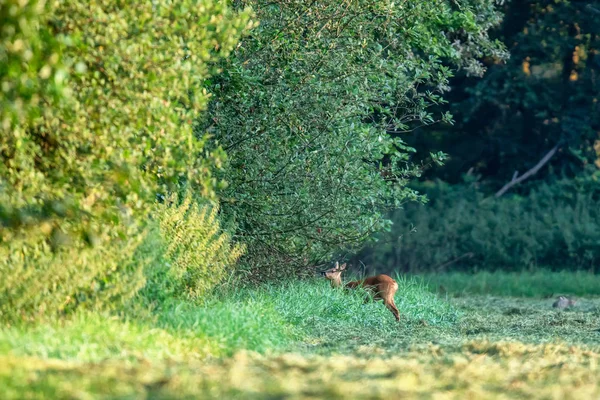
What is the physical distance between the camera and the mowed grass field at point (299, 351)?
6.10 m

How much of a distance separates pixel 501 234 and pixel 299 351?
55.0ft

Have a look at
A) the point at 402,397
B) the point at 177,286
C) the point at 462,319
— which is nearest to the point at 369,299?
Answer: the point at 462,319

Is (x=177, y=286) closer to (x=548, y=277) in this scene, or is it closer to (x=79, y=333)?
(x=79, y=333)

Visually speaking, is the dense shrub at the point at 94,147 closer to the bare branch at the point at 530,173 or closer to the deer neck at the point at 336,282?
the deer neck at the point at 336,282

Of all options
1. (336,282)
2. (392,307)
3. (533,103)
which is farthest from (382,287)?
(533,103)

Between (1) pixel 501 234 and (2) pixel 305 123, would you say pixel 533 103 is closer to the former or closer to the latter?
(1) pixel 501 234

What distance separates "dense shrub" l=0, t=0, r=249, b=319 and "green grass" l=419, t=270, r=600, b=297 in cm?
1260

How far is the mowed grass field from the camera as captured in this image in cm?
610

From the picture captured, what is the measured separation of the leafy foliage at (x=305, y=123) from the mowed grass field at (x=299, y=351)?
0.88m

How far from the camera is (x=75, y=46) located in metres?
7.90

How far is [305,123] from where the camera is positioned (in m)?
13.2

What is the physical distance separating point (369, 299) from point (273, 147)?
2.36m

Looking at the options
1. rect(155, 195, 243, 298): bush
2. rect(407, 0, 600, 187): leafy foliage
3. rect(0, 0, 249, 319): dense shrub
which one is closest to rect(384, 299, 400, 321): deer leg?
rect(155, 195, 243, 298): bush

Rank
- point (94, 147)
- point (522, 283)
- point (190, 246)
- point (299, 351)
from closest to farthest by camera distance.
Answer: point (94, 147), point (299, 351), point (190, 246), point (522, 283)
